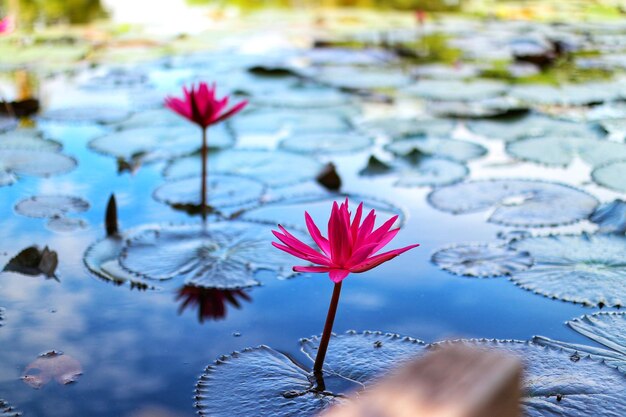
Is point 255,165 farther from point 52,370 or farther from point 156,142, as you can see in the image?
point 52,370

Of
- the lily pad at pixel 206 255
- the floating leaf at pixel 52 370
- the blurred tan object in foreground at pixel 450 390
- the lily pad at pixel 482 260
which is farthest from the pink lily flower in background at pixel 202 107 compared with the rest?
the blurred tan object in foreground at pixel 450 390

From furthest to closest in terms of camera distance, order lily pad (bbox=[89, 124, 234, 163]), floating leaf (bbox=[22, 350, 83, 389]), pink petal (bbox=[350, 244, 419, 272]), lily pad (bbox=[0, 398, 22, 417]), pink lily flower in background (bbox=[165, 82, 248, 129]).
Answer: lily pad (bbox=[89, 124, 234, 163]) → pink lily flower in background (bbox=[165, 82, 248, 129]) → floating leaf (bbox=[22, 350, 83, 389]) → lily pad (bbox=[0, 398, 22, 417]) → pink petal (bbox=[350, 244, 419, 272])

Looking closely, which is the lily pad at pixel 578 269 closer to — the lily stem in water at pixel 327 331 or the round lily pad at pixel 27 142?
the lily stem in water at pixel 327 331

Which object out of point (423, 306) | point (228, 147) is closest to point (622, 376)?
point (423, 306)

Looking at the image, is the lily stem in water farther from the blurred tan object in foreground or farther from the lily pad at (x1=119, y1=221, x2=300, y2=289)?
the blurred tan object in foreground

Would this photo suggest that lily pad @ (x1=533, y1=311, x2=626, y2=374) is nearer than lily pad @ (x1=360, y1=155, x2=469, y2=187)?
Yes

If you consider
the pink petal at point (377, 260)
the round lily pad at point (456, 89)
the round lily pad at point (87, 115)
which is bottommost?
the round lily pad at point (87, 115)

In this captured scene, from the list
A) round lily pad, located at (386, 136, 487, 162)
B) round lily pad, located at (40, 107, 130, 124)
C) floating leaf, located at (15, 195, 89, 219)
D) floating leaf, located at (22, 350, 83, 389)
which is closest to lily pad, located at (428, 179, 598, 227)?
round lily pad, located at (386, 136, 487, 162)
